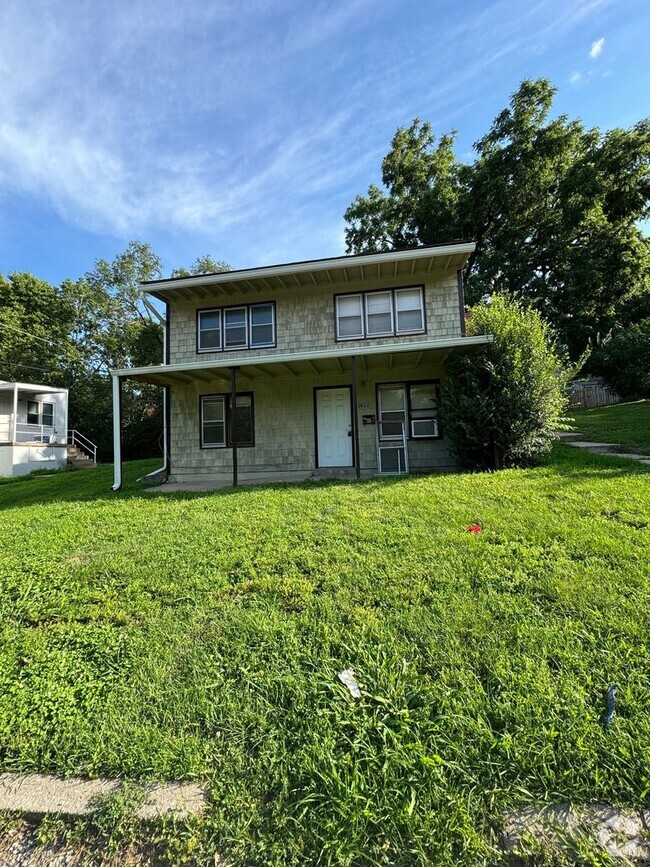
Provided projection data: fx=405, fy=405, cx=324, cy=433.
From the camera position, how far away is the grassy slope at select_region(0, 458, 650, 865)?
73.2 inches

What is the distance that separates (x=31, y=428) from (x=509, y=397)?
22.2m

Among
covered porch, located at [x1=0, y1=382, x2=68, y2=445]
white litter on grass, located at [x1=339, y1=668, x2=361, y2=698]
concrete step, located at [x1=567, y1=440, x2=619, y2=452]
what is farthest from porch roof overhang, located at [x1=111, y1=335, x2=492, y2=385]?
covered porch, located at [x1=0, y1=382, x2=68, y2=445]

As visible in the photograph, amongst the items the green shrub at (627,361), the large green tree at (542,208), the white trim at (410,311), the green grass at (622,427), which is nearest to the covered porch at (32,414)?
the white trim at (410,311)

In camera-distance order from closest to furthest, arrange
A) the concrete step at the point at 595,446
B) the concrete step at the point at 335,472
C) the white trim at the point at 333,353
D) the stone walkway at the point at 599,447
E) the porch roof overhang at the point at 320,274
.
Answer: the stone walkway at the point at 599,447 → the white trim at the point at 333,353 → the concrete step at the point at 595,446 → the porch roof overhang at the point at 320,274 → the concrete step at the point at 335,472

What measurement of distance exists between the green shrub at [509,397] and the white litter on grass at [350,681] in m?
6.44

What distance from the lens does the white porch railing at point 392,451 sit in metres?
10.1

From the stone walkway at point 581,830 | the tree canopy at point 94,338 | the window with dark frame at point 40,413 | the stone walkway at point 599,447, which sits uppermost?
the tree canopy at point 94,338

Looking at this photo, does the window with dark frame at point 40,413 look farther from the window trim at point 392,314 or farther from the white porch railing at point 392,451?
the white porch railing at point 392,451

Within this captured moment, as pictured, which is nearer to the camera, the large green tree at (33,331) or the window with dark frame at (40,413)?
the window with dark frame at (40,413)

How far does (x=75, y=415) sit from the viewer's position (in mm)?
26672

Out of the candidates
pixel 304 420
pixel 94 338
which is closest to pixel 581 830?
pixel 304 420

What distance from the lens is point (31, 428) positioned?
20.4 m

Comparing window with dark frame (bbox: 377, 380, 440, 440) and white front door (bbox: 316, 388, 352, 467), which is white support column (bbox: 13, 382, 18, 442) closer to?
white front door (bbox: 316, 388, 352, 467)

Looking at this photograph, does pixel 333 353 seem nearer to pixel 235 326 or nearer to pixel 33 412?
pixel 235 326
